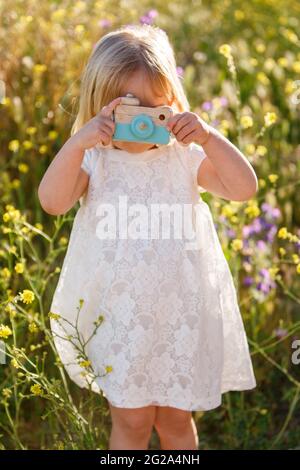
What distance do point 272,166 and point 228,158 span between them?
1511mm

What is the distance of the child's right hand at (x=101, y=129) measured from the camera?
6.13 feet

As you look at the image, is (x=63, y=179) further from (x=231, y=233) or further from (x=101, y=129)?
(x=231, y=233)

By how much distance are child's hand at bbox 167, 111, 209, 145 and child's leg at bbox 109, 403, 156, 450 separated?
658 mm

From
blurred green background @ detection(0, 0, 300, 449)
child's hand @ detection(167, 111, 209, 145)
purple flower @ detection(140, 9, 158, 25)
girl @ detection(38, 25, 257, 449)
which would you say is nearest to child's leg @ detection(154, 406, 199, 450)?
girl @ detection(38, 25, 257, 449)

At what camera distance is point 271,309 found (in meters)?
2.79

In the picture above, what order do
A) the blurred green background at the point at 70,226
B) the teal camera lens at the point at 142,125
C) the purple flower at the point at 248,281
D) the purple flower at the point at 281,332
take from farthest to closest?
the purple flower at the point at 248,281 < the purple flower at the point at 281,332 < the blurred green background at the point at 70,226 < the teal camera lens at the point at 142,125

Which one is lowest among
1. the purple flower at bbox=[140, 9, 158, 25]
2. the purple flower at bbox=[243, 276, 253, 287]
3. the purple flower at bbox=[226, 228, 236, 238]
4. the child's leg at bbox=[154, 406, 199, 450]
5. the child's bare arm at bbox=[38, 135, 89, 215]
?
the child's leg at bbox=[154, 406, 199, 450]

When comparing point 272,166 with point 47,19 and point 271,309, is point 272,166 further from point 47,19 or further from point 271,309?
point 47,19

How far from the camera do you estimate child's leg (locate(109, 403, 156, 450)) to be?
6.64ft

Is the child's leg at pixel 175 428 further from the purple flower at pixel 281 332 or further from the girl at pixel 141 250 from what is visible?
the purple flower at pixel 281 332

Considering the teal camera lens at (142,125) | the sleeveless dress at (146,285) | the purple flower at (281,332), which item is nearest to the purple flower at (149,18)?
the sleeveless dress at (146,285)

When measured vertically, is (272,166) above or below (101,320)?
above

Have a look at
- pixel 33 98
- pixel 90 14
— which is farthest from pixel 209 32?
pixel 33 98

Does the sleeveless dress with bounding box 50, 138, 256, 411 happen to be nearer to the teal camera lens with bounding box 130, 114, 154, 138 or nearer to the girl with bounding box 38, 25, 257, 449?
the girl with bounding box 38, 25, 257, 449
